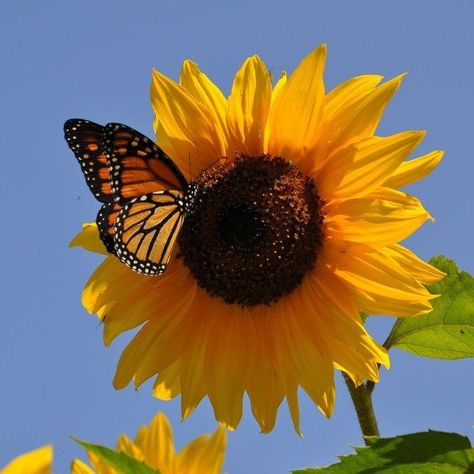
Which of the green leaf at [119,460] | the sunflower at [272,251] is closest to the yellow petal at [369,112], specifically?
the sunflower at [272,251]

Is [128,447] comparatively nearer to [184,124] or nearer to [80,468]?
[80,468]

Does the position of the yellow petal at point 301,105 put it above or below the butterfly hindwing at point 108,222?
above

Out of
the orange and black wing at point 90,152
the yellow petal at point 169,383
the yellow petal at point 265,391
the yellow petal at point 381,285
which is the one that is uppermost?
the orange and black wing at point 90,152

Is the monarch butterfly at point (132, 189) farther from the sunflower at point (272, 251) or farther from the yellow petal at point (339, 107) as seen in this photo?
the yellow petal at point (339, 107)

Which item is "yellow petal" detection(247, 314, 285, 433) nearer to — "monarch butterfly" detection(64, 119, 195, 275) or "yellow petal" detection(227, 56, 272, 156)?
"monarch butterfly" detection(64, 119, 195, 275)

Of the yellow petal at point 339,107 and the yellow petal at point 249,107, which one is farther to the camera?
the yellow petal at point 249,107

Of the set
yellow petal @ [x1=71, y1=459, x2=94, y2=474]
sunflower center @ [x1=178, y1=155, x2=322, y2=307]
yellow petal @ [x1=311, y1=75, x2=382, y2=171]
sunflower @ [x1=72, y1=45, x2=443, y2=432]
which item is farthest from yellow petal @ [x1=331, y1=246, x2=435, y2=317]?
yellow petal @ [x1=71, y1=459, x2=94, y2=474]
